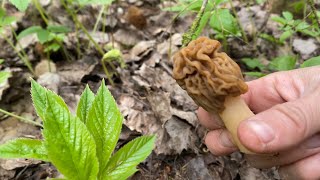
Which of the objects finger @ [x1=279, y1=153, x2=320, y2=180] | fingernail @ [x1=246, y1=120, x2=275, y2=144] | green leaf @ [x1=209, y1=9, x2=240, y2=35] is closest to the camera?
fingernail @ [x1=246, y1=120, x2=275, y2=144]

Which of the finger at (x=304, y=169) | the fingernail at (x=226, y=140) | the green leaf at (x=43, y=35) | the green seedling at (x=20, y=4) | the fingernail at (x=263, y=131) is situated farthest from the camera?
the green leaf at (x=43, y=35)

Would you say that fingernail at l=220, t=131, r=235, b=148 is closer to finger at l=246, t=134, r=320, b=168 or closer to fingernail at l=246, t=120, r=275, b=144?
finger at l=246, t=134, r=320, b=168

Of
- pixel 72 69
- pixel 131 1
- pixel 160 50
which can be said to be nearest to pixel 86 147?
pixel 72 69

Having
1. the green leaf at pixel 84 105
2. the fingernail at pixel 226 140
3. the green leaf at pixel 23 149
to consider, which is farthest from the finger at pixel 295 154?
the green leaf at pixel 23 149

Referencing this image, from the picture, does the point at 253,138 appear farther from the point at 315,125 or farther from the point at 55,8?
the point at 55,8

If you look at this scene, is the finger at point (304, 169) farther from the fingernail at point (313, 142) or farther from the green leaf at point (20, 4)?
the green leaf at point (20, 4)

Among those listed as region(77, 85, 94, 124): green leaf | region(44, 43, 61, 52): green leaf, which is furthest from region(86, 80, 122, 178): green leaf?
region(44, 43, 61, 52): green leaf
